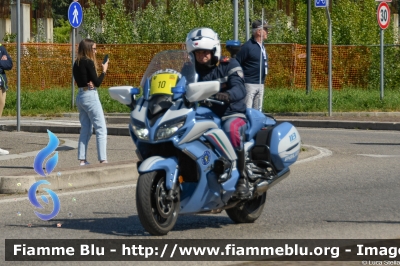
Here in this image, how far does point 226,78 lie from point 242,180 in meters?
0.90

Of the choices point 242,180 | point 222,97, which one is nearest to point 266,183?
point 242,180

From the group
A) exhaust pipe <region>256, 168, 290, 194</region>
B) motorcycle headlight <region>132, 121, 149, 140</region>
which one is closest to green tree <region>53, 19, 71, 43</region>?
exhaust pipe <region>256, 168, 290, 194</region>

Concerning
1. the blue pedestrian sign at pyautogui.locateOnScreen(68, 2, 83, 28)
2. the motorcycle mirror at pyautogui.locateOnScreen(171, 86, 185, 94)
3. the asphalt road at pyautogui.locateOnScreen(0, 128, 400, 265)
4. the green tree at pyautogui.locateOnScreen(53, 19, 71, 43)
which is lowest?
the asphalt road at pyautogui.locateOnScreen(0, 128, 400, 265)

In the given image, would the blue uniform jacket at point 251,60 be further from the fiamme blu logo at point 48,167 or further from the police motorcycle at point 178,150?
the police motorcycle at point 178,150

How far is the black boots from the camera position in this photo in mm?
8675

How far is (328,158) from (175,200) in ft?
23.2

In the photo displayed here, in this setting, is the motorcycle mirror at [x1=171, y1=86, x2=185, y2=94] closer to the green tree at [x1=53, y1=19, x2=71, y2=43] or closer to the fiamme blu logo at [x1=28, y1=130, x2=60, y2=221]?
the fiamme blu logo at [x1=28, y1=130, x2=60, y2=221]

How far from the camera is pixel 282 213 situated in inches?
382

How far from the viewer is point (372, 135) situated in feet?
65.3

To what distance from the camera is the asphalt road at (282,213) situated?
853 centimetres

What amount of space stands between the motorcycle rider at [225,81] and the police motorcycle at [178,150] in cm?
8

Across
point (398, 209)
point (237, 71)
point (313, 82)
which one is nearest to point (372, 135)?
point (398, 209)

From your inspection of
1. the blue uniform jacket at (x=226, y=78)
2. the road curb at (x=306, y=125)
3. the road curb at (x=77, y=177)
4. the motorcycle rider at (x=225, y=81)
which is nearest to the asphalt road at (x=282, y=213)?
the road curb at (x=77, y=177)

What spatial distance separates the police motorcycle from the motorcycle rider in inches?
3.1
